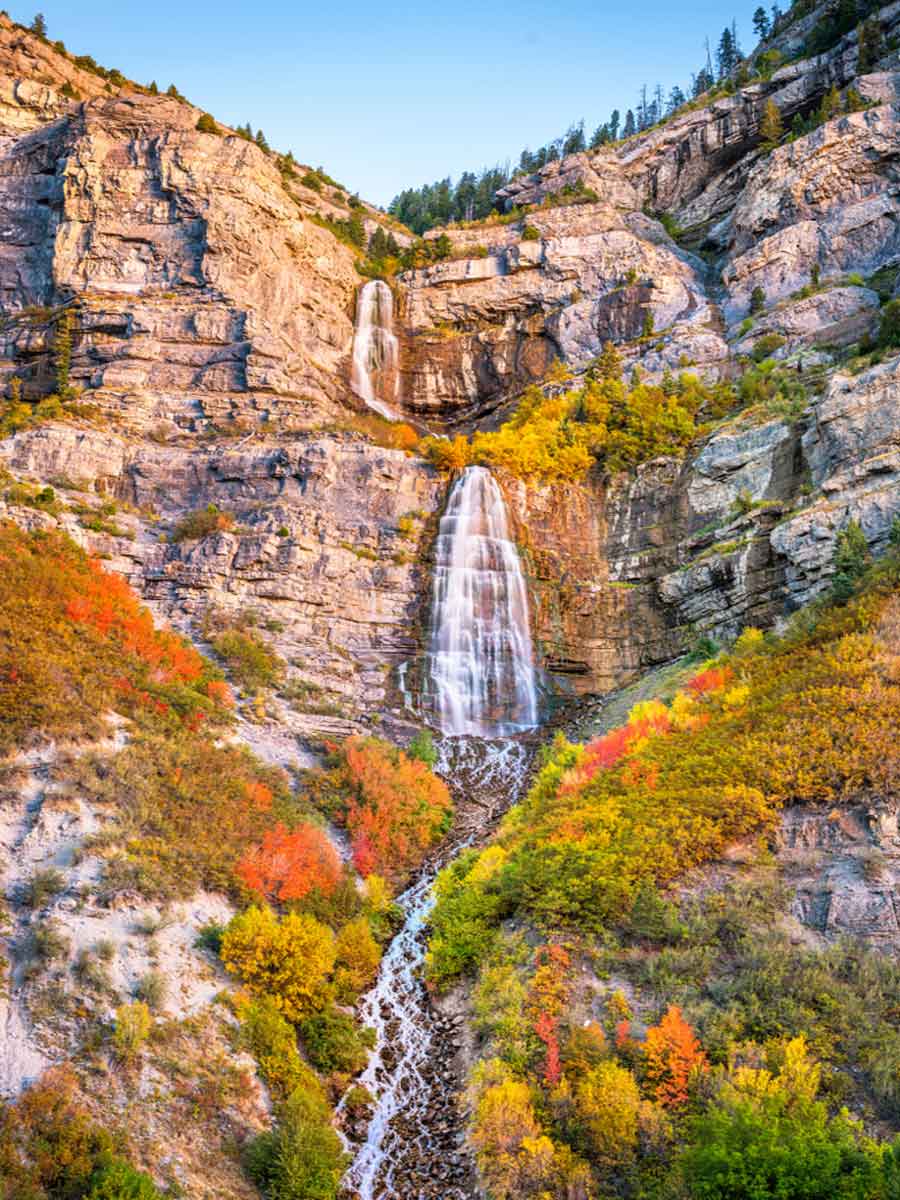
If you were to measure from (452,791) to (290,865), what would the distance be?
34.2 ft

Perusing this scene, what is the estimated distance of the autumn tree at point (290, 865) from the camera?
1841cm

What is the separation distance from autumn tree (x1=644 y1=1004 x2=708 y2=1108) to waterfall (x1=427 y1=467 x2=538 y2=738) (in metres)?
21.5

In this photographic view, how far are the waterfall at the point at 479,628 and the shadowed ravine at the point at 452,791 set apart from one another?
0.05 metres

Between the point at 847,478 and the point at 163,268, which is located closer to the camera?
the point at 847,478

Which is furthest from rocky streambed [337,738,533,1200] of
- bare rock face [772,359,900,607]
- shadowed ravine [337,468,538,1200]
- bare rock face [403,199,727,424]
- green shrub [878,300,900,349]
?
bare rock face [403,199,727,424]

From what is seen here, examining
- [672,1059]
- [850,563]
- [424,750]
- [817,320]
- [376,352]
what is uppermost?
→ [376,352]

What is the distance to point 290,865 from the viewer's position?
19156 mm

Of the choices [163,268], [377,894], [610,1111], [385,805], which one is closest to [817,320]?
[385,805]

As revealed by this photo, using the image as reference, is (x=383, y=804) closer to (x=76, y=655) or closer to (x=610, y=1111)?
(x=76, y=655)

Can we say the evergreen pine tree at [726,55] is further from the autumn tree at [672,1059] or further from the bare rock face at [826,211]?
the autumn tree at [672,1059]

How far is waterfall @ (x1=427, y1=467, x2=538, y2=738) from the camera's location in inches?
1377

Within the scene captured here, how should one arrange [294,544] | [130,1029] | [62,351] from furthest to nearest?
[62,351] → [294,544] → [130,1029]

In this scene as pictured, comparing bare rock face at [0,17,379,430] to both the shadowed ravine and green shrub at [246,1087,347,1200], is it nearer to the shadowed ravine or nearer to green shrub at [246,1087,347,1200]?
the shadowed ravine

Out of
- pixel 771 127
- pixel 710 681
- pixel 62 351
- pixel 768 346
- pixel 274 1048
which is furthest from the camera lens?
pixel 771 127
